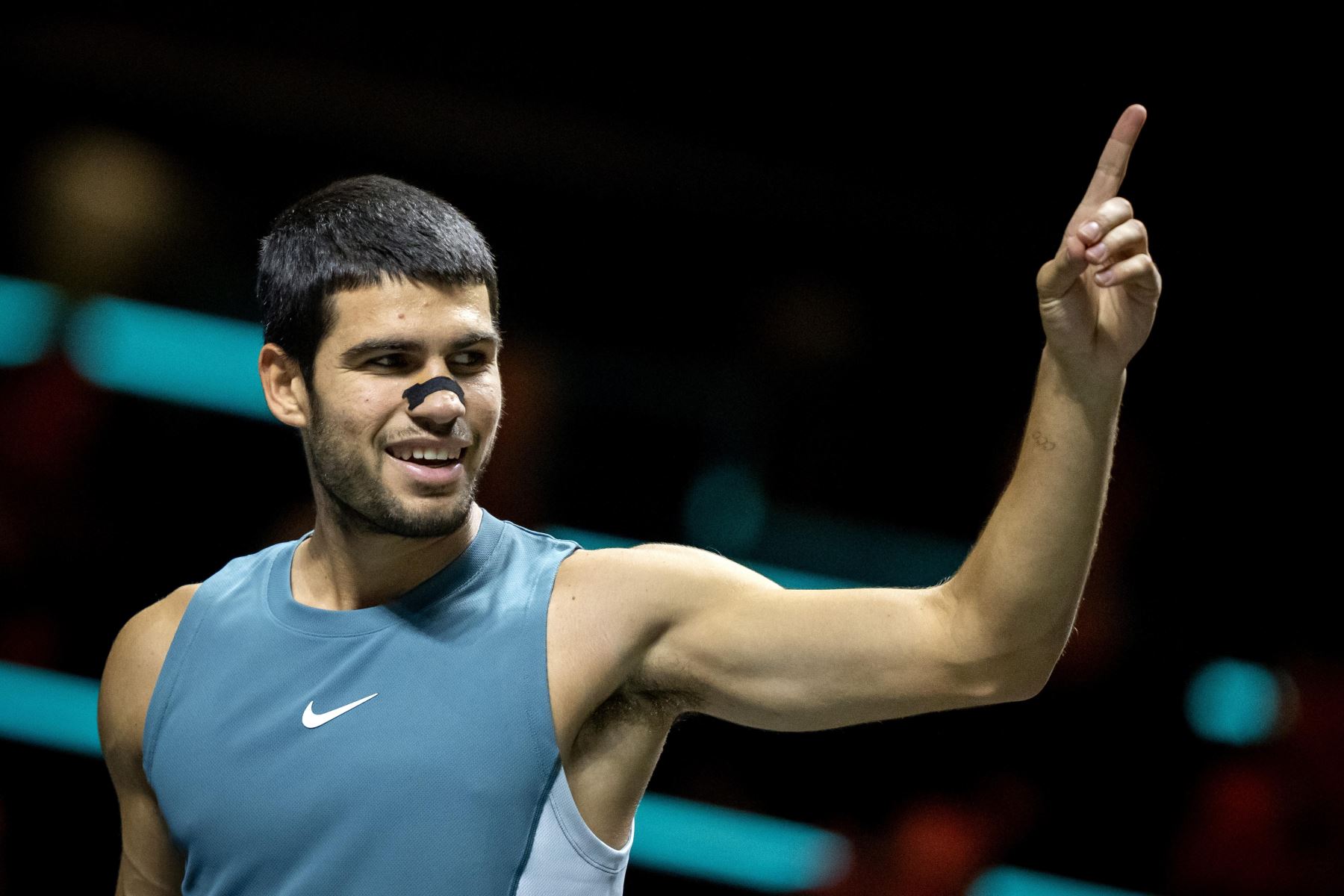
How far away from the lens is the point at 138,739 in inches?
62.9

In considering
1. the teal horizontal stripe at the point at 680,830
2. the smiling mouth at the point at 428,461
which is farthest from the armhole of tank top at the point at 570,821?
the teal horizontal stripe at the point at 680,830

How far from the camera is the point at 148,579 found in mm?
3629

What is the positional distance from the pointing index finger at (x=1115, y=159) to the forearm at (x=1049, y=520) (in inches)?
5.8

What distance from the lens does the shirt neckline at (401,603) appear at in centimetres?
153

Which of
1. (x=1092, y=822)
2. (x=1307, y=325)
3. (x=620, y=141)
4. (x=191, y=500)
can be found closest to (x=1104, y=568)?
(x=1092, y=822)

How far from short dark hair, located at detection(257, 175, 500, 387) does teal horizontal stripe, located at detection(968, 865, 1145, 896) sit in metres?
2.65

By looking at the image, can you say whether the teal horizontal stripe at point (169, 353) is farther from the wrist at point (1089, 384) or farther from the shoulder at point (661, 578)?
the wrist at point (1089, 384)

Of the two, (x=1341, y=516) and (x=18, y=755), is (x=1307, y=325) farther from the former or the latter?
(x=18, y=755)

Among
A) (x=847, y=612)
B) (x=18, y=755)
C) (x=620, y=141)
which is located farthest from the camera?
(x=620, y=141)

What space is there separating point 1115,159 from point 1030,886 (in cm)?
296

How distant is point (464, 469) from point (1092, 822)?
2808 millimetres

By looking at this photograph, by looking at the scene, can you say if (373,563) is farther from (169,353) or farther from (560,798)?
(169,353)

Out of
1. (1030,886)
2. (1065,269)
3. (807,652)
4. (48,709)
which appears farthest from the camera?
(1030,886)

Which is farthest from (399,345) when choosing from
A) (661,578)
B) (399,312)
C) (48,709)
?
(48,709)
